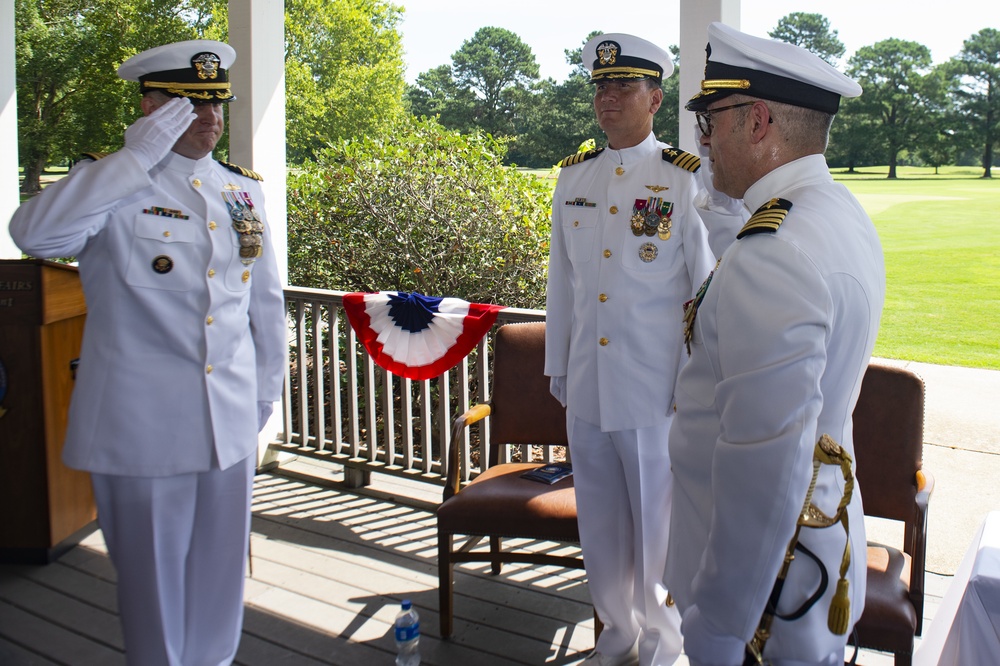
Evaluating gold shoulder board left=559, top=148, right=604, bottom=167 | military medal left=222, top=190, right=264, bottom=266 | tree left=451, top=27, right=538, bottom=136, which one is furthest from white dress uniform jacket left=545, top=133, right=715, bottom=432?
tree left=451, top=27, right=538, bottom=136

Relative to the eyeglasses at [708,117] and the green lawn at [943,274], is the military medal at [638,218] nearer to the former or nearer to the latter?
the eyeglasses at [708,117]

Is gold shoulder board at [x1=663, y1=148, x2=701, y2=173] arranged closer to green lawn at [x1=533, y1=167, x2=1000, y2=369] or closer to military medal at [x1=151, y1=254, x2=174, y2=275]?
military medal at [x1=151, y1=254, x2=174, y2=275]

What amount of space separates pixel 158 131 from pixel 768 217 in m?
1.65

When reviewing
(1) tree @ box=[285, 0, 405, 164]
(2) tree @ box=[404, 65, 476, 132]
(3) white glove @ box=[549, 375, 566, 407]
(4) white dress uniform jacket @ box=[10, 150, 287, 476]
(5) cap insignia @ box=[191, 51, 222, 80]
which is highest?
(1) tree @ box=[285, 0, 405, 164]

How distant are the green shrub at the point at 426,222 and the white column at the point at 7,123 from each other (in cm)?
181

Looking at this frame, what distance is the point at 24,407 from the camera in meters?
3.64

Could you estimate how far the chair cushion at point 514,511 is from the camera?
9.39 ft

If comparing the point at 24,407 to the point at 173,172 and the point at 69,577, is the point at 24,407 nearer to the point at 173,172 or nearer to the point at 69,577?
the point at 69,577

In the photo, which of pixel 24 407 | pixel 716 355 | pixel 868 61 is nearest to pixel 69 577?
pixel 24 407

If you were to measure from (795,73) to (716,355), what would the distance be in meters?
0.47

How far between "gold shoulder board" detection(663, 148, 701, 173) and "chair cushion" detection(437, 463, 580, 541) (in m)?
1.14

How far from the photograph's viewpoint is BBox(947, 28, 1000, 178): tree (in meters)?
7.52

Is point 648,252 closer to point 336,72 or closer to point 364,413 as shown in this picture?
point 364,413

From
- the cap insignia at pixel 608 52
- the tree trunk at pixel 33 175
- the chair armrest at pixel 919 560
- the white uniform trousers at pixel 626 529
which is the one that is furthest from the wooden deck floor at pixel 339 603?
the tree trunk at pixel 33 175
